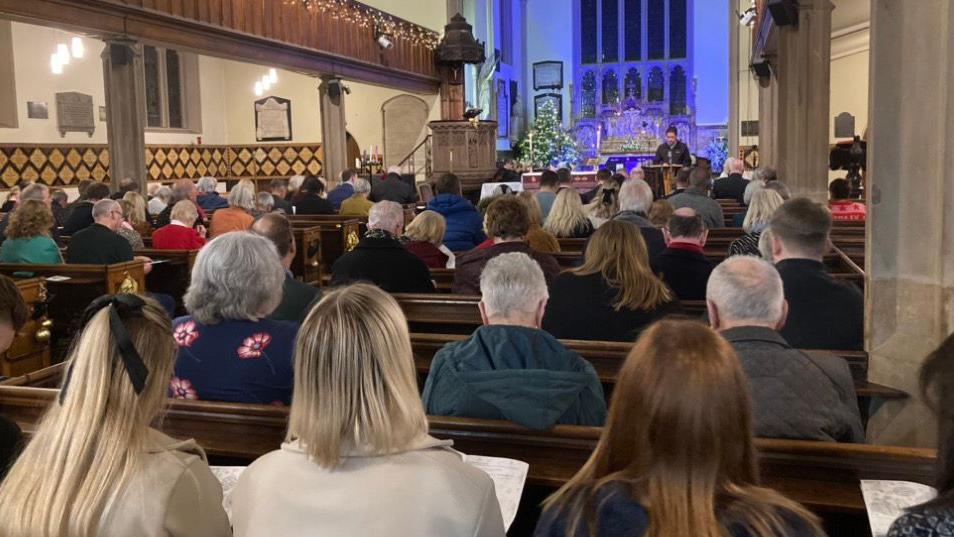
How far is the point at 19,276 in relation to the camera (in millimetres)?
6316

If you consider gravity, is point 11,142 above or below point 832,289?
above

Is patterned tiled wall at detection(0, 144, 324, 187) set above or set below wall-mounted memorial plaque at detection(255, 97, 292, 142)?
below

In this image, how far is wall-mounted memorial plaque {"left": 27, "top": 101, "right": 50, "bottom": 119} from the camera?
49.4 ft

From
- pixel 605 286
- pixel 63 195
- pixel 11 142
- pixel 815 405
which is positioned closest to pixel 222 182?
pixel 11 142

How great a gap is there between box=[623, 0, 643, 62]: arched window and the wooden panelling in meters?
10.1

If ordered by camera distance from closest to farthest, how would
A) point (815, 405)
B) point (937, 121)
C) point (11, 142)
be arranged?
point (815, 405)
point (937, 121)
point (11, 142)

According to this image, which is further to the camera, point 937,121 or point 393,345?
point 937,121

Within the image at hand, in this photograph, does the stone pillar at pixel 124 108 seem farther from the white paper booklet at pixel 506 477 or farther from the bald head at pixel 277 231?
the white paper booklet at pixel 506 477

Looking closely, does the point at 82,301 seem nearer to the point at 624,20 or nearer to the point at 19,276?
the point at 19,276

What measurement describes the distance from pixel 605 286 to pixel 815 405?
162 cm

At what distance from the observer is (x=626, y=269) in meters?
4.14

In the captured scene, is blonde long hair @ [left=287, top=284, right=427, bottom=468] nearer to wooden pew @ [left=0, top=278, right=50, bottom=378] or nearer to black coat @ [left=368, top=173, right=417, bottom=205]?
wooden pew @ [left=0, top=278, right=50, bottom=378]

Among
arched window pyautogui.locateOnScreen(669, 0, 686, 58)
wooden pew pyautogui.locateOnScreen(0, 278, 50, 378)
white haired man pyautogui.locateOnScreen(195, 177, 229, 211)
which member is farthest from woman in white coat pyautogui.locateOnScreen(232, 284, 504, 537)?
arched window pyautogui.locateOnScreen(669, 0, 686, 58)

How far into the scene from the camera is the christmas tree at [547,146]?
2408 cm
